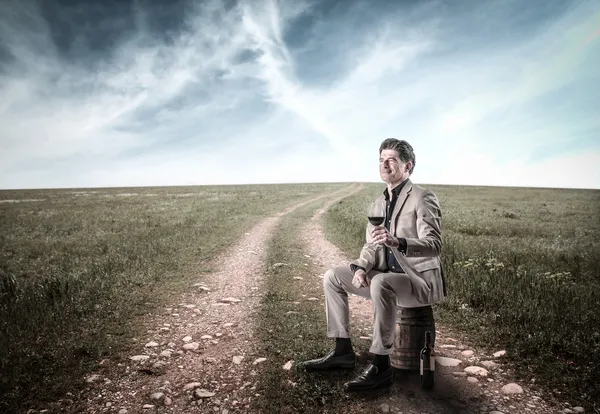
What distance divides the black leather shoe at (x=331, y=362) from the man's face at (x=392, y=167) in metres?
2.30

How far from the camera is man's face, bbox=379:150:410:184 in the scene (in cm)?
420

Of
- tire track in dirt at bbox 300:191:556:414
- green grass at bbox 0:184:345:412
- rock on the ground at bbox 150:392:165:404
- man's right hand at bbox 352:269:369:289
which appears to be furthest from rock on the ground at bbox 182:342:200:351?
man's right hand at bbox 352:269:369:289

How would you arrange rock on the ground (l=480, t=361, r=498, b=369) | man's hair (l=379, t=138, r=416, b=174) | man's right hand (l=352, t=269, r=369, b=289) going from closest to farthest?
1. man's right hand (l=352, t=269, r=369, b=289)
2. man's hair (l=379, t=138, r=416, b=174)
3. rock on the ground (l=480, t=361, r=498, b=369)

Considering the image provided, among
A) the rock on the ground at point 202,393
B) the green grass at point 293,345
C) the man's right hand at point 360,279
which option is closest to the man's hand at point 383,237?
the man's right hand at point 360,279

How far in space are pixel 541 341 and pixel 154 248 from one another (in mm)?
11127

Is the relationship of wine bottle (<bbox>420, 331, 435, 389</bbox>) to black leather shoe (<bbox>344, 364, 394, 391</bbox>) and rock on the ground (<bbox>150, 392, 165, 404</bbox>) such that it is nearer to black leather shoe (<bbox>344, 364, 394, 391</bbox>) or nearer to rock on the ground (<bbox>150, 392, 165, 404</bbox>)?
black leather shoe (<bbox>344, 364, 394, 391</bbox>)

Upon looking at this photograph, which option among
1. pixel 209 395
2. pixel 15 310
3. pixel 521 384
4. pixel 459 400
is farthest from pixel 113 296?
pixel 521 384

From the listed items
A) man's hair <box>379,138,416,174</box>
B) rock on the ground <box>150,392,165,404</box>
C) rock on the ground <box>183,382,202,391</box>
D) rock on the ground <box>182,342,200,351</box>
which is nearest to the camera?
rock on the ground <box>150,392,165,404</box>

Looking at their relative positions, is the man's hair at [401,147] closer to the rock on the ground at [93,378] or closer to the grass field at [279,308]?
the grass field at [279,308]

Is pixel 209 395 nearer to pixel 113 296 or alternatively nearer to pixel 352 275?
pixel 352 275

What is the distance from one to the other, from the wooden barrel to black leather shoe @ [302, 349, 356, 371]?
0.56m

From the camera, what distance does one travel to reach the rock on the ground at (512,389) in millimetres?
3770

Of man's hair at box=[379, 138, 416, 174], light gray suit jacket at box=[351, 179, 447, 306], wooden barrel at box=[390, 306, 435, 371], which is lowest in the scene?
wooden barrel at box=[390, 306, 435, 371]

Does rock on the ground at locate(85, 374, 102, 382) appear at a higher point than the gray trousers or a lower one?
lower
